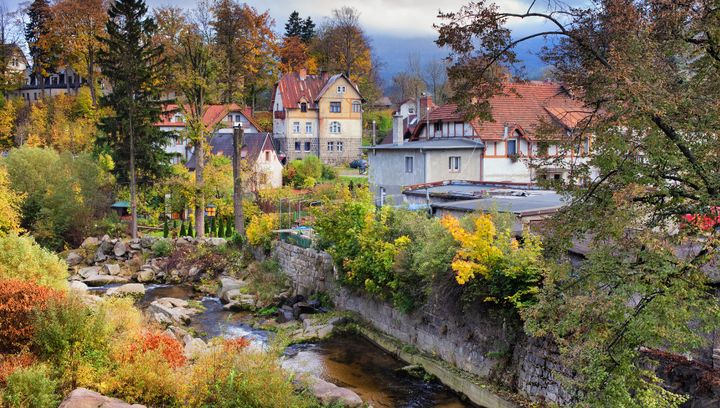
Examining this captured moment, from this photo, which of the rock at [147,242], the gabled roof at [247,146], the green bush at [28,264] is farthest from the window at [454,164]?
the green bush at [28,264]

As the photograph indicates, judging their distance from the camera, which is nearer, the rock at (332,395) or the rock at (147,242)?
the rock at (332,395)

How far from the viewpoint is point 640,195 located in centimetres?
912

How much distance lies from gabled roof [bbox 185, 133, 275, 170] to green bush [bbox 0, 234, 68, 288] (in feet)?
87.5

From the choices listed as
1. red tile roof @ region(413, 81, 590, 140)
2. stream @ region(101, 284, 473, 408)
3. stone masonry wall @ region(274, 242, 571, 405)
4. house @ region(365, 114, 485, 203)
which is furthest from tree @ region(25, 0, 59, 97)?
stone masonry wall @ region(274, 242, 571, 405)

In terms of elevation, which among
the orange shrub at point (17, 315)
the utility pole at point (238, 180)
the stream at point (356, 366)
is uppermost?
the utility pole at point (238, 180)

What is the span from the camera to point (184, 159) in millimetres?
51531

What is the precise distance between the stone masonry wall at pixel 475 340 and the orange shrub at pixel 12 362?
9528 mm

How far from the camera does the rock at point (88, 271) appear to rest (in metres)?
30.9

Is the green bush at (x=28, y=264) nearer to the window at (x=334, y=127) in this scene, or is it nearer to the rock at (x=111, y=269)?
the rock at (x=111, y=269)

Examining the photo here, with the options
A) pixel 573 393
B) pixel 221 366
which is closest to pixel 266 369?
pixel 221 366

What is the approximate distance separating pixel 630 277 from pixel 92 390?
9060mm

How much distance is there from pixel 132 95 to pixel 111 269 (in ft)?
30.4

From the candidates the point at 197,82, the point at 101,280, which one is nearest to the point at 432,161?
the point at 197,82

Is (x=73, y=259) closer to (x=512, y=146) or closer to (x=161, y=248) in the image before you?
(x=161, y=248)
